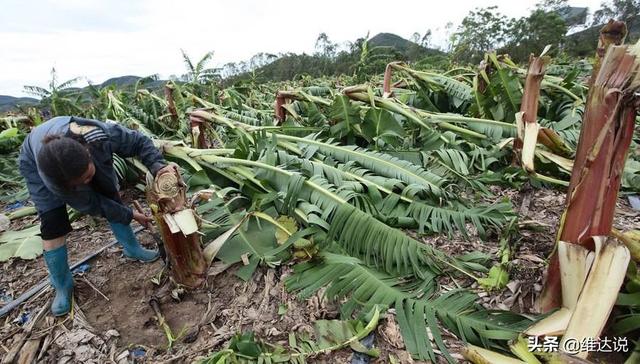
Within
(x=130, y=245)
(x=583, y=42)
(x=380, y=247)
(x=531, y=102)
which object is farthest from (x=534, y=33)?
(x=130, y=245)

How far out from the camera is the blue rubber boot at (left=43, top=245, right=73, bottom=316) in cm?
221

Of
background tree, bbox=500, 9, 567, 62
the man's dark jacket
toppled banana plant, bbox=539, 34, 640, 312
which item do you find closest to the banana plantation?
toppled banana plant, bbox=539, 34, 640, 312

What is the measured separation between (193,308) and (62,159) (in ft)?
3.46

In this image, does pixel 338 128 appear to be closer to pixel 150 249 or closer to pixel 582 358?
pixel 150 249

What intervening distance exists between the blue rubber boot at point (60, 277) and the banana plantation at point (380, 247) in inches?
3.1

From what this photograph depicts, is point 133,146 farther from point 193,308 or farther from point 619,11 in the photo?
point 619,11

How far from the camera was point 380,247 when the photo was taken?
220 centimetres

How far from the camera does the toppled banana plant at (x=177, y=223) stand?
6.72 feet

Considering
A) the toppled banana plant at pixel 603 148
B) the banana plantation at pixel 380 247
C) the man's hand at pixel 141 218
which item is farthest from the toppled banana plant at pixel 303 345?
the man's hand at pixel 141 218

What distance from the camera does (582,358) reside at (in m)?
1.39

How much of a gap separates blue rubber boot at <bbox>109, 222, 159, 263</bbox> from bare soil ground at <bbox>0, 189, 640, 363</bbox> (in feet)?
0.21

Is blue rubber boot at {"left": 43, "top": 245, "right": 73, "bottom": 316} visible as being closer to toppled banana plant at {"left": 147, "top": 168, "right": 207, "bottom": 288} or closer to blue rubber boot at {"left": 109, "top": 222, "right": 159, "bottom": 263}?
blue rubber boot at {"left": 109, "top": 222, "right": 159, "bottom": 263}

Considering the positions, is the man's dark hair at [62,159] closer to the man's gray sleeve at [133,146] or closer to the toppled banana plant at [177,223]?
the toppled banana plant at [177,223]

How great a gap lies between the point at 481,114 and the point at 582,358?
294cm
